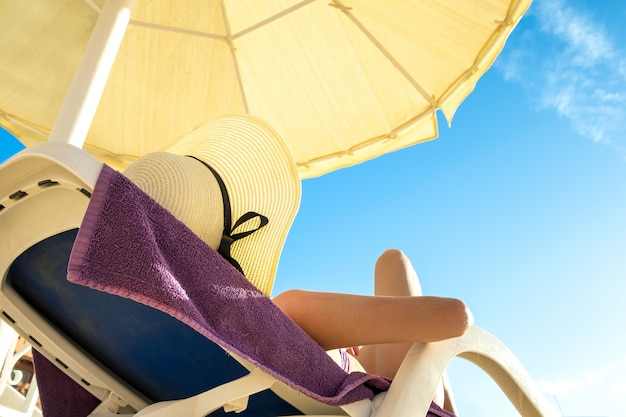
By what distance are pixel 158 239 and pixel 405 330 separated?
66 cm

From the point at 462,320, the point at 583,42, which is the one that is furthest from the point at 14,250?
the point at 583,42

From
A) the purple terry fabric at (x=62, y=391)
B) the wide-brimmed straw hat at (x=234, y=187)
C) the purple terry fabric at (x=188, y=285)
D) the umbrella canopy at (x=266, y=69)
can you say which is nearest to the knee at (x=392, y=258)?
the wide-brimmed straw hat at (x=234, y=187)

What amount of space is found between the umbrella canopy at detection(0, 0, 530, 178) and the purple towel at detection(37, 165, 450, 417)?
3.21m

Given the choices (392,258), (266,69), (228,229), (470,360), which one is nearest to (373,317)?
(470,360)

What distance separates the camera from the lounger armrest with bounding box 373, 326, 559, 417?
1243mm

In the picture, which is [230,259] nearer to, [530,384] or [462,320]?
[462,320]

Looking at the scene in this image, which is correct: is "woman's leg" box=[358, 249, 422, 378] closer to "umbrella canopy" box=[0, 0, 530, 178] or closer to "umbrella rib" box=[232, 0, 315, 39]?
"umbrella canopy" box=[0, 0, 530, 178]

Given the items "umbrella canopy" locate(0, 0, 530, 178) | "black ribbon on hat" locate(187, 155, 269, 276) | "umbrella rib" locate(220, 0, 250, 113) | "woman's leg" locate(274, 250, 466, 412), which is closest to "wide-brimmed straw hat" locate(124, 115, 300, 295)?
"black ribbon on hat" locate(187, 155, 269, 276)

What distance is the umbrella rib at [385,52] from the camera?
13.9 ft

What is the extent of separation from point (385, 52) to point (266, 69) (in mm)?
1059

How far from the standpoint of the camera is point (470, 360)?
1.48m

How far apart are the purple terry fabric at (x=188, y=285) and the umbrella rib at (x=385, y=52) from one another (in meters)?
3.28

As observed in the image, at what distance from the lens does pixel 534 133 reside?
42.1ft

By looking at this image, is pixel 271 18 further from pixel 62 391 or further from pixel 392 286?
pixel 62 391
